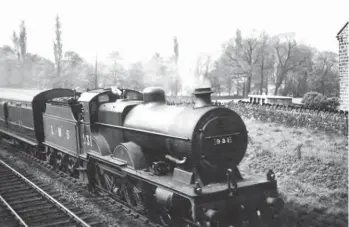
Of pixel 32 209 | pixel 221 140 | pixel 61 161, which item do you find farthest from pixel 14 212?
pixel 221 140

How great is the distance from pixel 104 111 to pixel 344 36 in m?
14.7

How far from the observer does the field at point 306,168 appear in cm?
799

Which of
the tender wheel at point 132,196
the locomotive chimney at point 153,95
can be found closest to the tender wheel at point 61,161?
the tender wheel at point 132,196

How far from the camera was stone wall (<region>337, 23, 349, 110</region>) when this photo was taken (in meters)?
16.5

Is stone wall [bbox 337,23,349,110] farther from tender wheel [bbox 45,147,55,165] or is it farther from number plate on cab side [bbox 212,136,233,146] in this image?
tender wheel [bbox 45,147,55,165]

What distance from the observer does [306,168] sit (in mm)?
10477

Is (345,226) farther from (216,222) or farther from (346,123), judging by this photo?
(346,123)

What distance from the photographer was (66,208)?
855cm

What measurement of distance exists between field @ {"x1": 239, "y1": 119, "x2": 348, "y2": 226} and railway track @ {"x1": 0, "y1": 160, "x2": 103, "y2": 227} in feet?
15.1

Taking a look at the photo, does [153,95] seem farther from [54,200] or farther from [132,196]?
[54,200]

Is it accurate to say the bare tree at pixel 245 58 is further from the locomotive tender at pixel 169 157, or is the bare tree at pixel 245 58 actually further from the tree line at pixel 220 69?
the locomotive tender at pixel 169 157

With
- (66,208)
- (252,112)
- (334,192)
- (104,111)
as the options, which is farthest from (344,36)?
(66,208)

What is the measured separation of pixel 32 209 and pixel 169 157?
446 centimetres

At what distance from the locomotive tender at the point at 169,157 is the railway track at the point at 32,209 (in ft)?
3.89
